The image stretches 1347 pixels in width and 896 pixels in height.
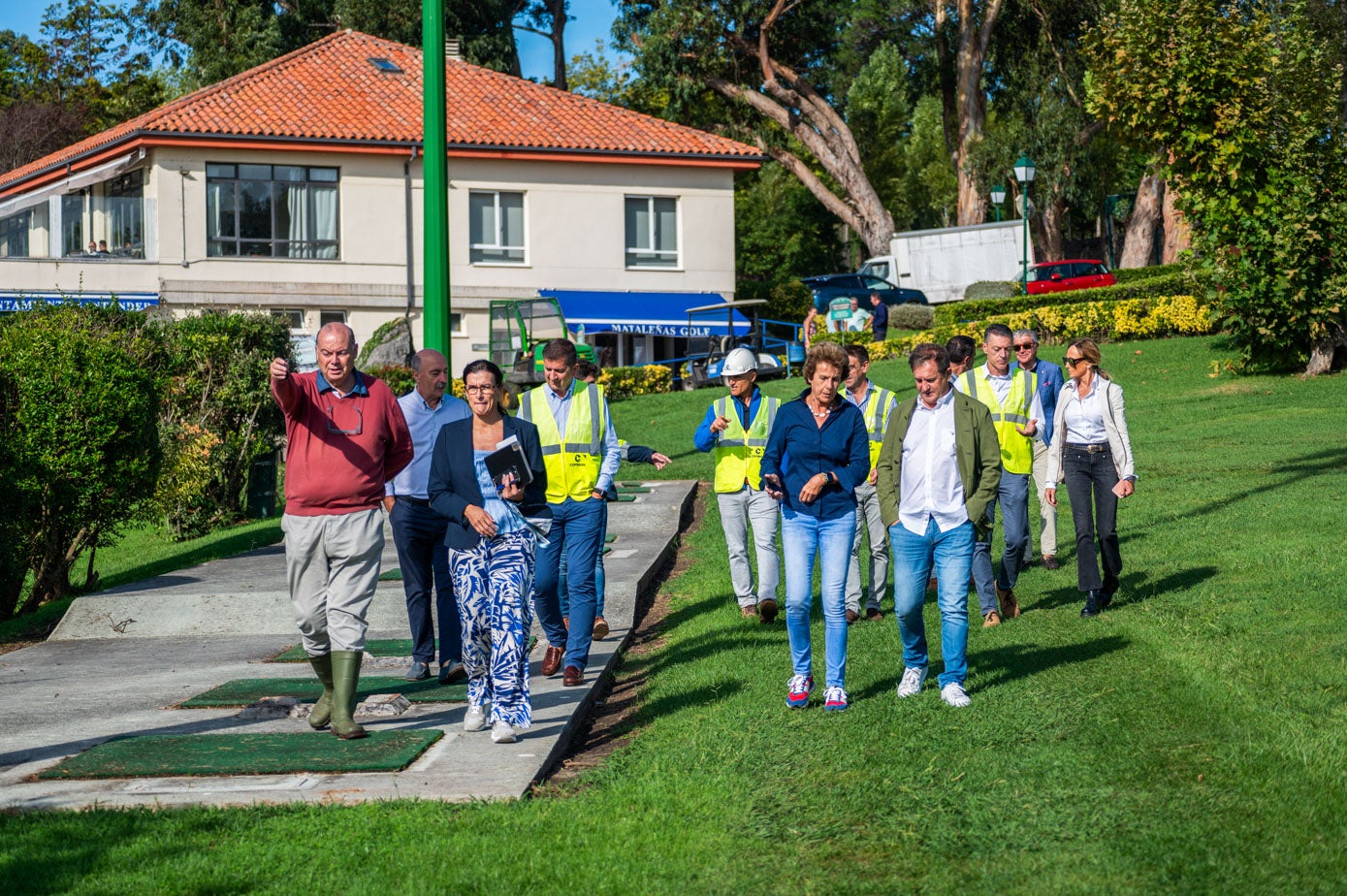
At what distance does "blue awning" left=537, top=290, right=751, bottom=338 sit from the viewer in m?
36.3

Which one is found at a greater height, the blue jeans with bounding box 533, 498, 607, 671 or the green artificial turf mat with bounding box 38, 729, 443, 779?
the blue jeans with bounding box 533, 498, 607, 671

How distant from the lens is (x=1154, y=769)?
6.19 metres

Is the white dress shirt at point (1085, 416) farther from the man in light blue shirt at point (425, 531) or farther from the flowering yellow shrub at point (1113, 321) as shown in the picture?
the flowering yellow shrub at point (1113, 321)

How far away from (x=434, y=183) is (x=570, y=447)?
288 cm

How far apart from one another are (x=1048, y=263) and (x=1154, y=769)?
38.8 metres

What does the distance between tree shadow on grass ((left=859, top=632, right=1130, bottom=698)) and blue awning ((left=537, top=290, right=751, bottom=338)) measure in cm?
2703

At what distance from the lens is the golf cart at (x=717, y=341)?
31.4 m

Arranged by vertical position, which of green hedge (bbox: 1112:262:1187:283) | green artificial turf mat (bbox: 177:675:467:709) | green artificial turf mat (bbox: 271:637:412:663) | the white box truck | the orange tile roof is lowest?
green artificial turf mat (bbox: 271:637:412:663)

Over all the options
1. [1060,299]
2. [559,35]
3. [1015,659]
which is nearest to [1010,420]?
[1015,659]

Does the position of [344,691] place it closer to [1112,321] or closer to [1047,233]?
[1112,321]

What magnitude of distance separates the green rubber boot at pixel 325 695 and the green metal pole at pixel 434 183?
3591mm

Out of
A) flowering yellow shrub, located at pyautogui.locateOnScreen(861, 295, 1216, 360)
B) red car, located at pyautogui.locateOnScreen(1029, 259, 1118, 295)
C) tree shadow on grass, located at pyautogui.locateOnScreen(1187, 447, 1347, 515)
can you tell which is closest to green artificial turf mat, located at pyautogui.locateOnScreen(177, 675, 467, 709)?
tree shadow on grass, located at pyautogui.locateOnScreen(1187, 447, 1347, 515)

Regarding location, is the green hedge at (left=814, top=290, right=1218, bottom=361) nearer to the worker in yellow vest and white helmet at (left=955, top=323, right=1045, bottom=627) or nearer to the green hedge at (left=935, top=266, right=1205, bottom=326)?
the green hedge at (left=935, top=266, right=1205, bottom=326)

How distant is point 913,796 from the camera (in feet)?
19.7
